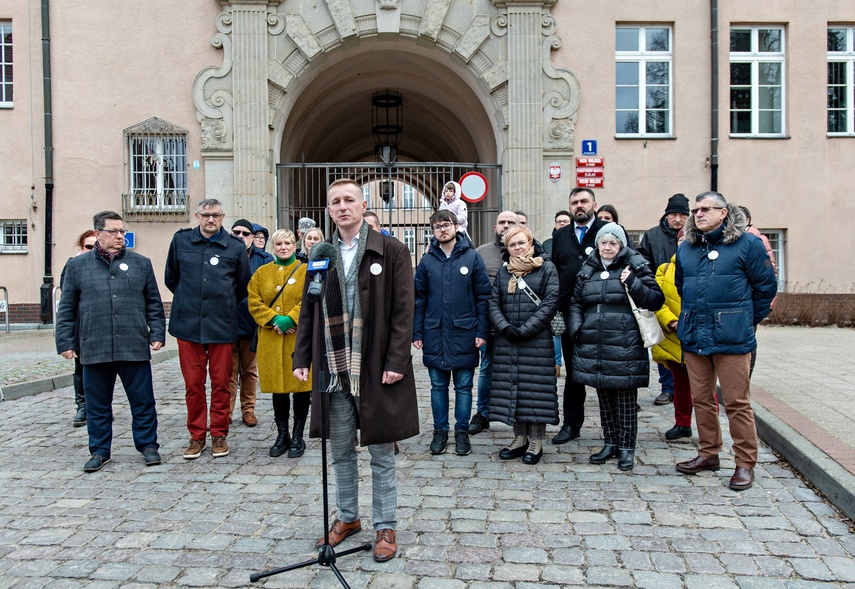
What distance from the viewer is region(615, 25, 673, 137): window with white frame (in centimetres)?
1438

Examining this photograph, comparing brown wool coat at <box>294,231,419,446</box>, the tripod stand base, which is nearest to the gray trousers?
brown wool coat at <box>294,231,419,446</box>

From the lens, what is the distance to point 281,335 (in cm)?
607

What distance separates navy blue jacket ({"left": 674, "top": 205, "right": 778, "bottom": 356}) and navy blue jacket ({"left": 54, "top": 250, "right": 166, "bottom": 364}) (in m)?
4.22

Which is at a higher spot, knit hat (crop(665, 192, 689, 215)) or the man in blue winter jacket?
knit hat (crop(665, 192, 689, 215))

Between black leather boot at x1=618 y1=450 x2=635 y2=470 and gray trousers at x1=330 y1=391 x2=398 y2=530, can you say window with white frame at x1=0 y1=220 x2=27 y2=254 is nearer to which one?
gray trousers at x1=330 y1=391 x2=398 y2=530

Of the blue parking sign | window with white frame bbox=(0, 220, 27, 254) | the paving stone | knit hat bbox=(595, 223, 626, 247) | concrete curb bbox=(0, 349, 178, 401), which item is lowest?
the paving stone

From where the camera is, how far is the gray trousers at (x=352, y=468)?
13.3 ft

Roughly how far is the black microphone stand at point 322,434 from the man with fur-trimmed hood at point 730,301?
2.75 metres

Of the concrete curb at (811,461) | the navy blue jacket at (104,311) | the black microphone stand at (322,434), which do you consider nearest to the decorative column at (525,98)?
the concrete curb at (811,461)

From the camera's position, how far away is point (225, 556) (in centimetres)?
396

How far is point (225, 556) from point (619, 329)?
3192 millimetres

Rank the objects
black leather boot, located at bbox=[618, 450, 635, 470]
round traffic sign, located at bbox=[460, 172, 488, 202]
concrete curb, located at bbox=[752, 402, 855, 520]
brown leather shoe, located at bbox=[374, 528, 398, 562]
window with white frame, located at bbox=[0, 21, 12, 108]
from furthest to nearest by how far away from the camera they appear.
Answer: window with white frame, located at bbox=[0, 21, 12, 108]
round traffic sign, located at bbox=[460, 172, 488, 202]
black leather boot, located at bbox=[618, 450, 635, 470]
concrete curb, located at bbox=[752, 402, 855, 520]
brown leather shoe, located at bbox=[374, 528, 398, 562]

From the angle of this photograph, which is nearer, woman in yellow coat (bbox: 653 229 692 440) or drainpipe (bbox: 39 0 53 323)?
woman in yellow coat (bbox: 653 229 692 440)

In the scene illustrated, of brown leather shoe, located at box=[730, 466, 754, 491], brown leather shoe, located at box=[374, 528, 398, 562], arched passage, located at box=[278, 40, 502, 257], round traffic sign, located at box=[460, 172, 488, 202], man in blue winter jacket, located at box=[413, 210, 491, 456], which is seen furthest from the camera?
arched passage, located at box=[278, 40, 502, 257]
